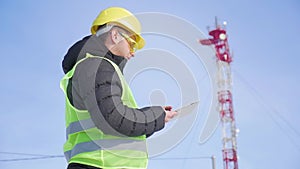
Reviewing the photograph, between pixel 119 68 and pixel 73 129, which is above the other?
pixel 119 68

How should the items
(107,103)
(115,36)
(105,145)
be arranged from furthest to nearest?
(115,36)
(105,145)
(107,103)

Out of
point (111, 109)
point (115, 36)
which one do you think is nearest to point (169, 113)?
A: point (111, 109)

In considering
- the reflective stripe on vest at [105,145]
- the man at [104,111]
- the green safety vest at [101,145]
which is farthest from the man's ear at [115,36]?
the reflective stripe on vest at [105,145]

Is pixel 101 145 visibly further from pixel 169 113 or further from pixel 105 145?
pixel 169 113

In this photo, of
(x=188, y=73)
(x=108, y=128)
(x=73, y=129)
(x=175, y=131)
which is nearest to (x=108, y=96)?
(x=108, y=128)

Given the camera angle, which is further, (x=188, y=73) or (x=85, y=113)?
(x=188, y=73)

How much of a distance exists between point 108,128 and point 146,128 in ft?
0.60

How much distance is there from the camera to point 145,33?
269 centimetres

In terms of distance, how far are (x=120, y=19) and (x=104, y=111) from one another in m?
0.58

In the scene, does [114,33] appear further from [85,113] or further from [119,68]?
[85,113]

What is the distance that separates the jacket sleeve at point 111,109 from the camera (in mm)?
2170

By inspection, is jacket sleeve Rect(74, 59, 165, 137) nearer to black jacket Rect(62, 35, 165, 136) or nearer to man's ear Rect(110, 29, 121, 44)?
black jacket Rect(62, 35, 165, 136)

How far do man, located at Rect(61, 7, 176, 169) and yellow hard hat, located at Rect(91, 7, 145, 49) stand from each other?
3 cm

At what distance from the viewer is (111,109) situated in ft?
7.11
